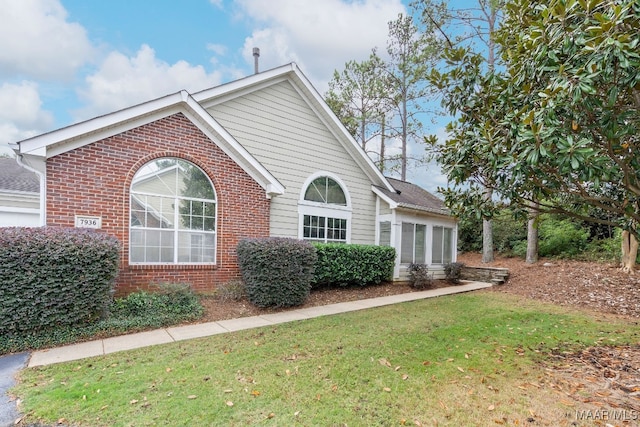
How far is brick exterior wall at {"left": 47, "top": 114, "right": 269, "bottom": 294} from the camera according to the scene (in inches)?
268

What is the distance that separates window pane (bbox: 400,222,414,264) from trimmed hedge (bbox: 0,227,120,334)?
956cm

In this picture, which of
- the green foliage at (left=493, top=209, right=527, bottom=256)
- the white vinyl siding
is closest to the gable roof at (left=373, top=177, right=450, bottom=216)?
the white vinyl siding

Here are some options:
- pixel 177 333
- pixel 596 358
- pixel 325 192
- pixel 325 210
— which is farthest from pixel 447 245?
pixel 177 333

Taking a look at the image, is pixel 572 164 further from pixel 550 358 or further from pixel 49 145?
pixel 49 145

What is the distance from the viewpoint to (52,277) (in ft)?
17.3

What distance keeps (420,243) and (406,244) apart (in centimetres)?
87

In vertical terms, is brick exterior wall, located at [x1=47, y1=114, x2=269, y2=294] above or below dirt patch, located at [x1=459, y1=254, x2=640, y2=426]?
above

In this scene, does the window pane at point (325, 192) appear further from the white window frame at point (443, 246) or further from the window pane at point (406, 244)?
the white window frame at point (443, 246)

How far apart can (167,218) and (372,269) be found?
21.1ft

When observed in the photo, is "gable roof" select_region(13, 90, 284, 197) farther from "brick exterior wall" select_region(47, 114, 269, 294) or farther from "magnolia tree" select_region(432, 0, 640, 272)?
"magnolia tree" select_region(432, 0, 640, 272)

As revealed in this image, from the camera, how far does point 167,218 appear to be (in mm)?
8008

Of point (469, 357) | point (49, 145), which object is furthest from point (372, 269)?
point (49, 145)

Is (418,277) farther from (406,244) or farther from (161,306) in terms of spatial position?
(161,306)

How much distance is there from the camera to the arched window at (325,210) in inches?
439
